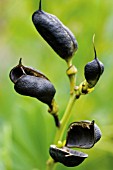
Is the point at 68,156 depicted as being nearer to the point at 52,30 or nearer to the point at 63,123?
the point at 63,123

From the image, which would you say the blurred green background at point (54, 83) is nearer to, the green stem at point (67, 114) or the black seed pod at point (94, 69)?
the green stem at point (67, 114)

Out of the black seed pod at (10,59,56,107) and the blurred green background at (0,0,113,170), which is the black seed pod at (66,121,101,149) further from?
the blurred green background at (0,0,113,170)

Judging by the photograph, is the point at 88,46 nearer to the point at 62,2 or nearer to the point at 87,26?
the point at 87,26

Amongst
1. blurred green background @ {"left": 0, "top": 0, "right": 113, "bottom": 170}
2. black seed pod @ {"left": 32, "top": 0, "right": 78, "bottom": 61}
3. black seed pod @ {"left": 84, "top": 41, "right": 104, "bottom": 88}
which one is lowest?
blurred green background @ {"left": 0, "top": 0, "right": 113, "bottom": 170}

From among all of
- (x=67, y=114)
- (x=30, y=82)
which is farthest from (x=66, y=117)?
(x=30, y=82)

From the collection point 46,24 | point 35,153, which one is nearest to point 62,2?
point 35,153

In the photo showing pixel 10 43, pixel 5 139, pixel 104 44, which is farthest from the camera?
pixel 10 43

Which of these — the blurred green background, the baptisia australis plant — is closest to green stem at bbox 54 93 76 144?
the baptisia australis plant
